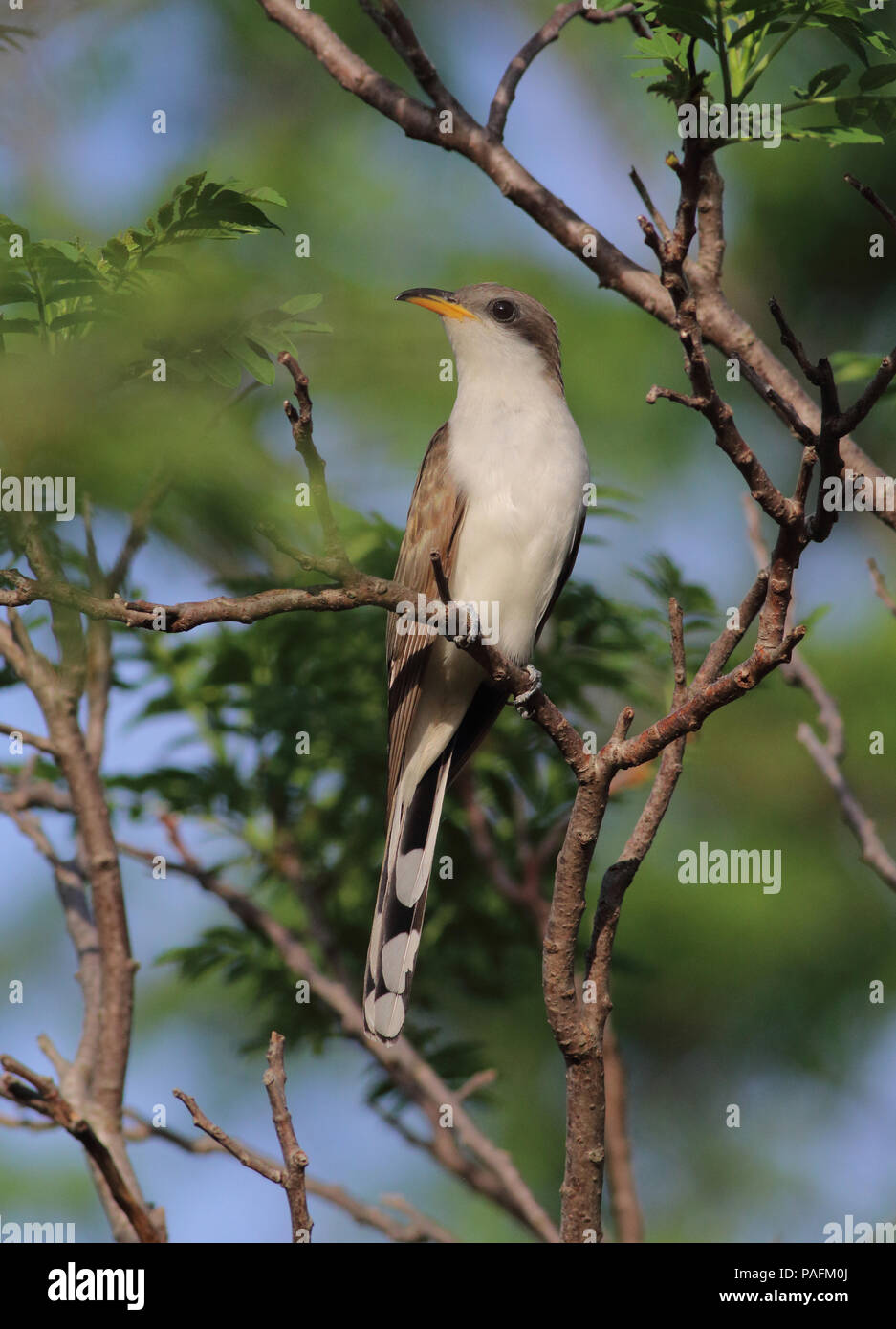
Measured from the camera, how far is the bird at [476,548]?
4.76m

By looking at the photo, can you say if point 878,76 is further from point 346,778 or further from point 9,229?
point 346,778

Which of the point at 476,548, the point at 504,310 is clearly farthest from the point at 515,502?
the point at 504,310

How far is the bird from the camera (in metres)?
4.76

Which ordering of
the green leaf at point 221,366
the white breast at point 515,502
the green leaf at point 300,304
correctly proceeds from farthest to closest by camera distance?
the white breast at point 515,502, the green leaf at point 300,304, the green leaf at point 221,366

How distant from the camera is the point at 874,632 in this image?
28.1 ft

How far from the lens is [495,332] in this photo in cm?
550

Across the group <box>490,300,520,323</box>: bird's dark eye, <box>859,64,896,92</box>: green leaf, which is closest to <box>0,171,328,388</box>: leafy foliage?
<box>859,64,896,92</box>: green leaf

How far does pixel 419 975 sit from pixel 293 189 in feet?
21.9

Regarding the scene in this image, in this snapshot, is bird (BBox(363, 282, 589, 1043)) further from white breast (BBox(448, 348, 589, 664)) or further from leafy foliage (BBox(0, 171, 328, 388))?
leafy foliage (BBox(0, 171, 328, 388))

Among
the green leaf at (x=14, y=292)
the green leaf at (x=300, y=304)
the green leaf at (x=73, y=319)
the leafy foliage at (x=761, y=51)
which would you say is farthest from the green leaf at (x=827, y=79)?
the green leaf at (x=14, y=292)

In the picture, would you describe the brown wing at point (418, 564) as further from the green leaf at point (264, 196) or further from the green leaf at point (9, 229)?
the green leaf at point (9, 229)

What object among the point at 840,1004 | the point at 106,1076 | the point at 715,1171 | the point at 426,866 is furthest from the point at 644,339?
the point at 106,1076

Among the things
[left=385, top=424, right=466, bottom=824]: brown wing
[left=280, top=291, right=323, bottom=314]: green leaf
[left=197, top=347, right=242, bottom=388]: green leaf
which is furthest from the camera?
[left=385, top=424, right=466, bottom=824]: brown wing

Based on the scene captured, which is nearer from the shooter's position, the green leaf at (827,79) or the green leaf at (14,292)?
the green leaf at (14,292)
